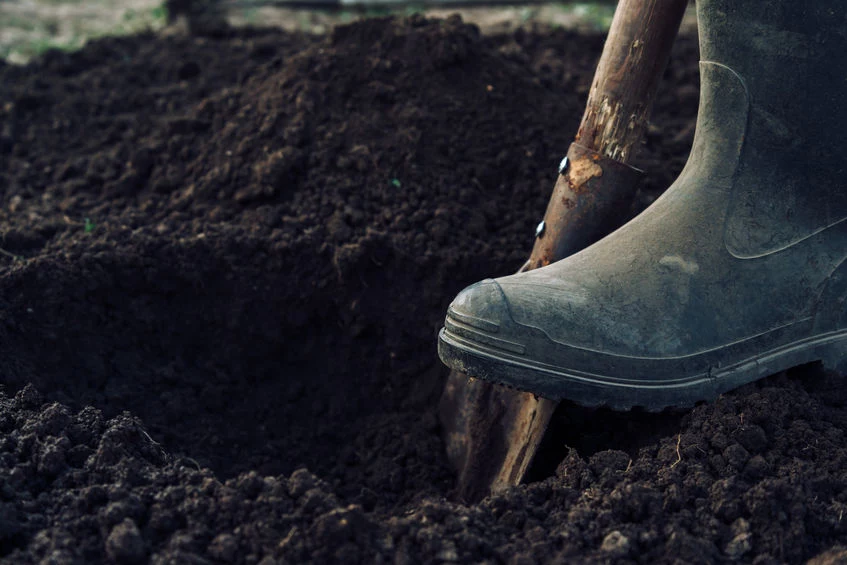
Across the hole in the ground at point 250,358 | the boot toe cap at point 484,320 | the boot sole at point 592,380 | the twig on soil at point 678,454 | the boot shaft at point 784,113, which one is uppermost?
the boot shaft at point 784,113

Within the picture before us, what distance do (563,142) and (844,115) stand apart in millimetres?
1048

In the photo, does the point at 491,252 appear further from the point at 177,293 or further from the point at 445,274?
the point at 177,293

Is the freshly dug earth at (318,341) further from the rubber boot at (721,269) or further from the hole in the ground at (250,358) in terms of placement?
the rubber boot at (721,269)

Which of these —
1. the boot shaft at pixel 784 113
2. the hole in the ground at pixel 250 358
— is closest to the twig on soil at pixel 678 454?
the boot shaft at pixel 784 113

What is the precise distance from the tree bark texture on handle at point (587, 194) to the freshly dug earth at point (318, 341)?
90 millimetres

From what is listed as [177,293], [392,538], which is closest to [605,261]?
[392,538]

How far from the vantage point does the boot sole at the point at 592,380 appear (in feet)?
6.04

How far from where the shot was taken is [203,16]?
4926mm

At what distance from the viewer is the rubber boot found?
72.8 inches

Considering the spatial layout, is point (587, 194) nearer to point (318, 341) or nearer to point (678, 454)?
point (678, 454)

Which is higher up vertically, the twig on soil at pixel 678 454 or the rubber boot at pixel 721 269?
the rubber boot at pixel 721 269

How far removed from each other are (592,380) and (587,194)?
54 centimetres

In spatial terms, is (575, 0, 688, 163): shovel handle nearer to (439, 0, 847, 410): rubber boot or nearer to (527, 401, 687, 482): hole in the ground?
(439, 0, 847, 410): rubber boot

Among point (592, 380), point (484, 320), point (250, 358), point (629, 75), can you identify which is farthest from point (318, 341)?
point (629, 75)
